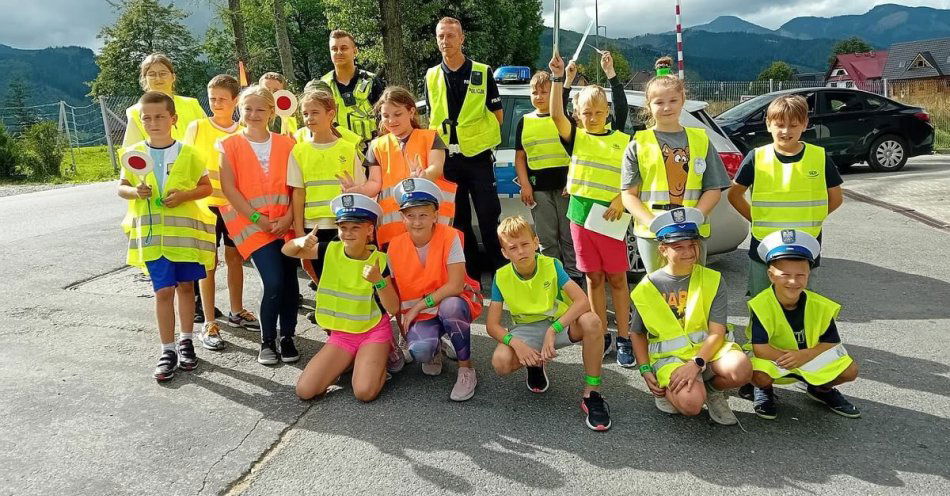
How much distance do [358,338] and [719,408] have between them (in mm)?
2024

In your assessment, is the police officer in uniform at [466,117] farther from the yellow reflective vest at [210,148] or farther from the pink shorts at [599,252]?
the yellow reflective vest at [210,148]

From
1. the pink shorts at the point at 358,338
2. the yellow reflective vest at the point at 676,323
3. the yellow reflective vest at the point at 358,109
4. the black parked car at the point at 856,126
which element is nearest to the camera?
the yellow reflective vest at the point at 676,323

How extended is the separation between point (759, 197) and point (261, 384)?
3100 mm

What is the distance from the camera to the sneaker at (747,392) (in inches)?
135

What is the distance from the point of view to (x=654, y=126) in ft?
12.3

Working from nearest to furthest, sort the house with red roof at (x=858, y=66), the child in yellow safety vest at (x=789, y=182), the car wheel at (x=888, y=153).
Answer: the child in yellow safety vest at (x=789, y=182) < the car wheel at (x=888, y=153) < the house with red roof at (x=858, y=66)

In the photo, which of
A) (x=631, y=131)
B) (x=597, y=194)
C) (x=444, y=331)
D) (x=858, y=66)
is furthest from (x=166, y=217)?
(x=858, y=66)

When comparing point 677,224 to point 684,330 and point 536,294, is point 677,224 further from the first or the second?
point 536,294

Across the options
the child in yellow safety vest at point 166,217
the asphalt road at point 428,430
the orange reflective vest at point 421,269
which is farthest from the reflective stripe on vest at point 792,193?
the child in yellow safety vest at point 166,217

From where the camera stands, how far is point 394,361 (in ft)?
12.8

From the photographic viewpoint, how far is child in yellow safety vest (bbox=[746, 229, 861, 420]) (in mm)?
3174

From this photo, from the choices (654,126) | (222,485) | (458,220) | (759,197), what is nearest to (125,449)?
(222,485)

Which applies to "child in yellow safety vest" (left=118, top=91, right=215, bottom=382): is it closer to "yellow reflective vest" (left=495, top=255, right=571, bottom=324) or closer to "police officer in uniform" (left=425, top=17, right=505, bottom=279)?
"police officer in uniform" (left=425, top=17, right=505, bottom=279)

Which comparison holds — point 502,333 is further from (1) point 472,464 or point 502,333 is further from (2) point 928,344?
(2) point 928,344
